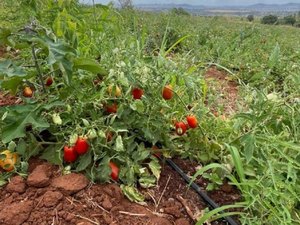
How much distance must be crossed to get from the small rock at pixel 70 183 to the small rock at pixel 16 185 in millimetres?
126

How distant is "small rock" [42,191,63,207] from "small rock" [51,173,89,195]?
31mm

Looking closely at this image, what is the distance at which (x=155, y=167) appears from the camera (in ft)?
6.57

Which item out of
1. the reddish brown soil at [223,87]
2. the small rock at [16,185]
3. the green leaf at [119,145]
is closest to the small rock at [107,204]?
the green leaf at [119,145]

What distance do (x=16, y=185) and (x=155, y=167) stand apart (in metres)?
0.64

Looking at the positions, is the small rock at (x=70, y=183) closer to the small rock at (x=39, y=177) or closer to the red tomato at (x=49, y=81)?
the small rock at (x=39, y=177)

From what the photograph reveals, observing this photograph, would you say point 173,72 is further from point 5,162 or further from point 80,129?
point 5,162

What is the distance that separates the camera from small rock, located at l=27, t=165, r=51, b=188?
1.74m

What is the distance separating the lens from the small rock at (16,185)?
173 centimetres

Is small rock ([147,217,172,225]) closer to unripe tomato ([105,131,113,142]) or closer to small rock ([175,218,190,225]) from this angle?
small rock ([175,218,190,225])

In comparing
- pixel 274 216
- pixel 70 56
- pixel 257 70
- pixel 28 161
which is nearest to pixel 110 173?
pixel 28 161

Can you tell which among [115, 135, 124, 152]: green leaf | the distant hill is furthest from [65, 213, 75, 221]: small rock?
the distant hill

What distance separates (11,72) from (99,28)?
3.30 feet

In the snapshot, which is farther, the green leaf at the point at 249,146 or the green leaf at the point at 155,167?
the green leaf at the point at 155,167

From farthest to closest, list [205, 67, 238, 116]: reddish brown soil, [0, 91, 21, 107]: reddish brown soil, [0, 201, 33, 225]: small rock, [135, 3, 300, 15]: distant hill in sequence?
[135, 3, 300, 15]: distant hill, [205, 67, 238, 116]: reddish brown soil, [0, 91, 21, 107]: reddish brown soil, [0, 201, 33, 225]: small rock
